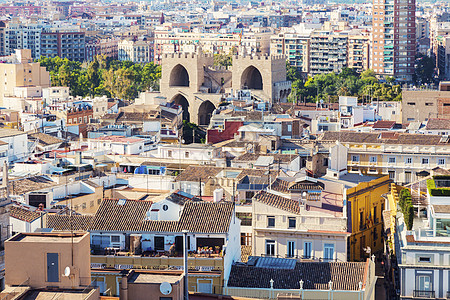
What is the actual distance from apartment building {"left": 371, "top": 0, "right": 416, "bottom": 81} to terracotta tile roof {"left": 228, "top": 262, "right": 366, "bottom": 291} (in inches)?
2574

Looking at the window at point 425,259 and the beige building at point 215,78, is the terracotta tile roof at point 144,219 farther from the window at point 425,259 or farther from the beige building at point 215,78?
the beige building at point 215,78

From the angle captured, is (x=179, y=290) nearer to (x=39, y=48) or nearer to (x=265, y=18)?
(x=39, y=48)

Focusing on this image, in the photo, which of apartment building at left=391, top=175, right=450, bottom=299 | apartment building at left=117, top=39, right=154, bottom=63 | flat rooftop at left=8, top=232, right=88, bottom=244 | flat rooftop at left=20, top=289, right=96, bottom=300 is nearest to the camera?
flat rooftop at left=20, top=289, right=96, bottom=300

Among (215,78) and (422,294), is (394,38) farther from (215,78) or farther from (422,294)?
(422,294)

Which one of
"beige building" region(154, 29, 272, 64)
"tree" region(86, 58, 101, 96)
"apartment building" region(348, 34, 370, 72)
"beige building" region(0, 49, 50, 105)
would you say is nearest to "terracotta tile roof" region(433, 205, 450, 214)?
"beige building" region(0, 49, 50, 105)

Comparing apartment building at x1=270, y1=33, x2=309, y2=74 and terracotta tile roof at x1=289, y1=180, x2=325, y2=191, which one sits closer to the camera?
terracotta tile roof at x1=289, y1=180, x2=325, y2=191

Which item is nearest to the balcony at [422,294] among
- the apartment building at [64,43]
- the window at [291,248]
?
the window at [291,248]

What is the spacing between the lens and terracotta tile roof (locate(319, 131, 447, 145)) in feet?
95.8

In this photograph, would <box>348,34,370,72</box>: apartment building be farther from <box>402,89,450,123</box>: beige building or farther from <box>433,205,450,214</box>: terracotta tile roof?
<box>433,205,450,214</box>: terracotta tile roof

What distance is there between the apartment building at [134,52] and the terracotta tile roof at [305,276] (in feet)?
292

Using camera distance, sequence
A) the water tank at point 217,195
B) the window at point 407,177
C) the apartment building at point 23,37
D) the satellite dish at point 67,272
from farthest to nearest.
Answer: the apartment building at point 23,37
the window at point 407,177
the water tank at point 217,195
the satellite dish at point 67,272

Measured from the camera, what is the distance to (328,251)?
60.2 feet

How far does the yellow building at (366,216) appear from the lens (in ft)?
67.1

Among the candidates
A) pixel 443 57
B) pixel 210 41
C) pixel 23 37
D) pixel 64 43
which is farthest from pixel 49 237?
pixel 210 41
